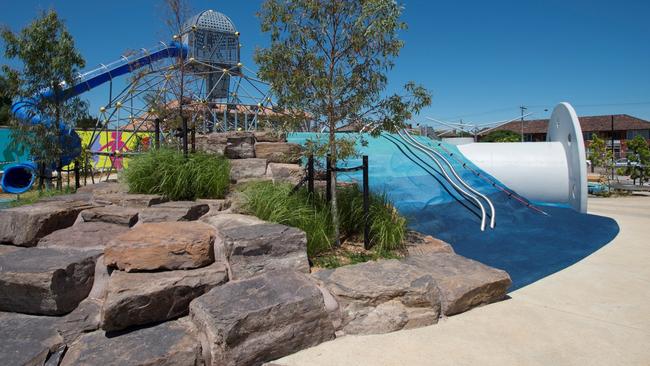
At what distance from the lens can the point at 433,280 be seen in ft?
12.3

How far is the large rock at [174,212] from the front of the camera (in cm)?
457

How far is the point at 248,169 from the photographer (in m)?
6.36

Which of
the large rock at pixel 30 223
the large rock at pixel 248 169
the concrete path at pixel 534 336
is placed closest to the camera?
the concrete path at pixel 534 336

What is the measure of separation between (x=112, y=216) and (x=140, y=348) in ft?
6.98

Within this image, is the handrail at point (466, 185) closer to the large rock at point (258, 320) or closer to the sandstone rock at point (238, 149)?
the sandstone rock at point (238, 149)

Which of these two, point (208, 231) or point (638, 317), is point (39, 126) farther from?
point (638, 317)

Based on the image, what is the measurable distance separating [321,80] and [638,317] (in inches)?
149

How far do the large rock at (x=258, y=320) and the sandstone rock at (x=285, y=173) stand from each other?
287 cm

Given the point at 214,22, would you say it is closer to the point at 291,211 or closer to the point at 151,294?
the point at 291,211

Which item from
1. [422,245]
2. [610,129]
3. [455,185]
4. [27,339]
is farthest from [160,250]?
[610,129]

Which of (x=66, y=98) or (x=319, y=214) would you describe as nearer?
(x=319, y=214)

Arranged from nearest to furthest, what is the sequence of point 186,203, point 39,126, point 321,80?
point 321,80
point 186,203
point 39,126

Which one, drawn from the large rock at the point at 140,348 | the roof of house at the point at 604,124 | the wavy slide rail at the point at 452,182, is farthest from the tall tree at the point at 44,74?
the roof of house at the point at 604,124

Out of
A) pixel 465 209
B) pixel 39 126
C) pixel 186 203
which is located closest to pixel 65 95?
pixel 39 126
